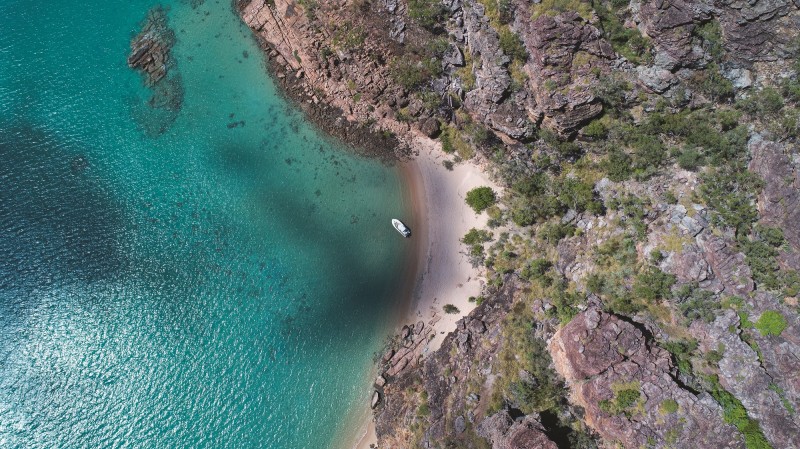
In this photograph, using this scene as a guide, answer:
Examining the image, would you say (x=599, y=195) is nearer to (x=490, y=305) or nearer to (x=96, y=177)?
(x=490, y=305)

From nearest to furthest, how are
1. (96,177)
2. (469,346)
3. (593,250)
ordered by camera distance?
(593,250)
(469,346)
(96,177)

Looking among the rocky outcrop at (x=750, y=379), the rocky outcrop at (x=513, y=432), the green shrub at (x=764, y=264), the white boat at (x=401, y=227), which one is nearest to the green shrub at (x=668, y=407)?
the rocky outcrop at (x=750, y=379)

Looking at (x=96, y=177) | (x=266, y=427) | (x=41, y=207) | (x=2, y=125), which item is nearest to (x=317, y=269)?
(x=266, y=427)

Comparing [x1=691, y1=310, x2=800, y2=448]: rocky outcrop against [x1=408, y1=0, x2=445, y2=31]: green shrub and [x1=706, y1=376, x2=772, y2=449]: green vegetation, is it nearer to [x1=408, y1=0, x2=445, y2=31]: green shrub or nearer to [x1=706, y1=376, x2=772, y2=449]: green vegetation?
[x1=706, y1=376, x2=772, y2=449]: green vegetation

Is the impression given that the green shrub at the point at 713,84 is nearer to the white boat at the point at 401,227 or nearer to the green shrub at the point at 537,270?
the green shrub at the point at 537,270

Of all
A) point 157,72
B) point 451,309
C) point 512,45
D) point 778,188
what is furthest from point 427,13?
point 778,188

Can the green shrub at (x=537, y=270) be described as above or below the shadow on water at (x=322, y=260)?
below
